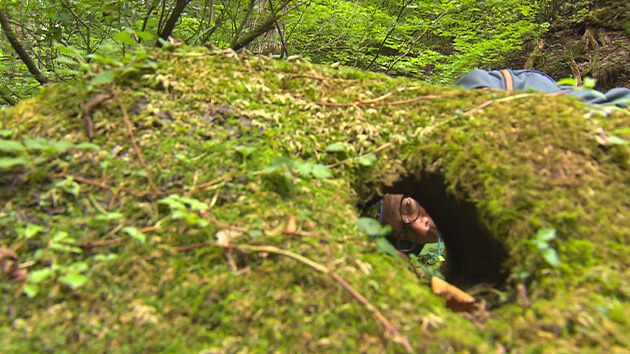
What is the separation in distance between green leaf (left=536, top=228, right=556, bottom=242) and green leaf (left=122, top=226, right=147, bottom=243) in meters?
1.68

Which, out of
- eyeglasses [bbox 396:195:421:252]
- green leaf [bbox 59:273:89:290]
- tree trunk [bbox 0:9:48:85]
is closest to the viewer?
green leaf [bbox 59:273:89:290]

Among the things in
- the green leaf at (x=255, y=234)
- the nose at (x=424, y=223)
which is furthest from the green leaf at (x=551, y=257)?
the nose at (x=424, y=223)

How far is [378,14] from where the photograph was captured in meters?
6.53

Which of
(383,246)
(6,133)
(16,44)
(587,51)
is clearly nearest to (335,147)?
(383,246)

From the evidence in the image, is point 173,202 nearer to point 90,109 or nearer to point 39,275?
point 39,275

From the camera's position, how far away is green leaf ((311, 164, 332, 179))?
67.2 inches

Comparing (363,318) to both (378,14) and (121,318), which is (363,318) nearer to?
(121,318)

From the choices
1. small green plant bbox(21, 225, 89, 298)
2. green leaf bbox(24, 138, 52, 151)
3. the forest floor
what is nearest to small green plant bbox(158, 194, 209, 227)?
small green plant bbox(21, 225, 89, 298)

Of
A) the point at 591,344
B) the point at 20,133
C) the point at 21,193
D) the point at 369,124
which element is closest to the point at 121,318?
the point at 21,193

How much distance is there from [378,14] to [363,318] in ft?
21.1

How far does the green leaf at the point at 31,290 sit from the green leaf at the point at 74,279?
10 centimetres

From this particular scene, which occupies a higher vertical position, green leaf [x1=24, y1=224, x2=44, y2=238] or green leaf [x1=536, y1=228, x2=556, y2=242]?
green leaf [x1=536, y1=228, x2=556, y2=242]

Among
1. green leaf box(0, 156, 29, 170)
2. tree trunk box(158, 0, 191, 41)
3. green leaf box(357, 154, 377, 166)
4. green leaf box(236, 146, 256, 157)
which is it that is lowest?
green leaf box(357, 154, 377, 166)

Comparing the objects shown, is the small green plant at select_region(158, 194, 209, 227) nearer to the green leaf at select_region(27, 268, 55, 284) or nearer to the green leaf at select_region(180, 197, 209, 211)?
the green leaf at select_region(180, 197, 209, 211)
